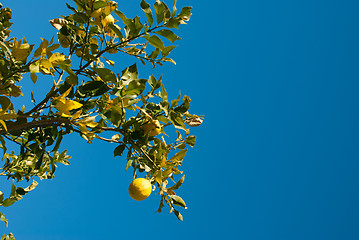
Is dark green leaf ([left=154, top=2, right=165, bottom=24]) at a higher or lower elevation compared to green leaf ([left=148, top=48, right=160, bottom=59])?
lower

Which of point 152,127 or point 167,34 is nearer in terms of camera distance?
point 167,34

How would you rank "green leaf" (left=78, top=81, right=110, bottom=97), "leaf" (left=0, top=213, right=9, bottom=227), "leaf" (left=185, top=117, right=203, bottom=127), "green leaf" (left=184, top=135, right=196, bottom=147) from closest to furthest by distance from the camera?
1. "green leaf" (left=78, top=81, right=110, bottom=97)
2. "leaf" (left=185, top=117, right=203, bottom=127)
3. "green leaf" (left=184, top=135, right=196, bottom=147)
4. "leaf" (left=0, top=213, right=9, bottom=227)

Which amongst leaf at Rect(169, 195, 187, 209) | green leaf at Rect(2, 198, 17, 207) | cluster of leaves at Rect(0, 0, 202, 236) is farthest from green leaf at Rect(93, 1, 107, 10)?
green leaf at Rect(2, 198, 17, 207)

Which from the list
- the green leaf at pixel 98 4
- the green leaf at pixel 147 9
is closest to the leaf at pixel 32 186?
the green leaf at pixel 98 4

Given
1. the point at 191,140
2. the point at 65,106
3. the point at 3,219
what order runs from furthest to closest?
the point at 3,219, the point at 191,140, the point at 65,106

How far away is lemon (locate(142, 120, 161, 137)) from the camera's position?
4.77ft

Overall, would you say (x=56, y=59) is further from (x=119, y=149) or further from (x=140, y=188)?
(x=140, y=188)

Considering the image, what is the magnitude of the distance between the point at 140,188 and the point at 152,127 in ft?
0.90

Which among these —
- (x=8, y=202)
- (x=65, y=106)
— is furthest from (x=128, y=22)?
(x=8, y=202)

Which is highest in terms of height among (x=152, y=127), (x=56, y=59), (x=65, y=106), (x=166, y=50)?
(x=166, y=50)

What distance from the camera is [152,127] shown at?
1.46m

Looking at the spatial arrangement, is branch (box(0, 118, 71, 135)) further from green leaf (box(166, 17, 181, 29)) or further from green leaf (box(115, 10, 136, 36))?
green leaf (box(166, 17, 181, 29))

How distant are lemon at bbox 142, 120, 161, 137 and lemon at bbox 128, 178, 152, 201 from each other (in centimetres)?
22

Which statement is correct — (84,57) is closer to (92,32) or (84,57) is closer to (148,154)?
(92,32)
